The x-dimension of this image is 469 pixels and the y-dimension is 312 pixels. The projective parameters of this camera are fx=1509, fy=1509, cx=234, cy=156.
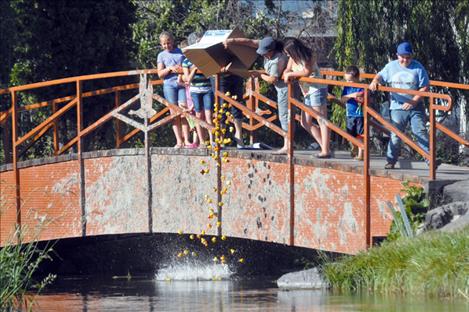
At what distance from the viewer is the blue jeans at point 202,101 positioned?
59.8 feet

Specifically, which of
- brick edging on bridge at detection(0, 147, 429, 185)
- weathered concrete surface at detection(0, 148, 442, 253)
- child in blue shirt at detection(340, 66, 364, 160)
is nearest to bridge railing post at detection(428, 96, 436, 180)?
brick edging on bridge at detection(0, 147, 429, 185)

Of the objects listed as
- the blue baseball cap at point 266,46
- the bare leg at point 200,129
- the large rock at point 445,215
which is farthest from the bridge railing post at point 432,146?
the bare leg at point 200,129

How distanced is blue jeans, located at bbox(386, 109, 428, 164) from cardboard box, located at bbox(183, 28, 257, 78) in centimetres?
231

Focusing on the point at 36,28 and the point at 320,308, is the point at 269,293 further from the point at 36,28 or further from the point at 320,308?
the point at 36,28

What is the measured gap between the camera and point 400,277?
14086 mm

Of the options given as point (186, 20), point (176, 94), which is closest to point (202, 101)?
point (176, 94)

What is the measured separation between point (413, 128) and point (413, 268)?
111 inches

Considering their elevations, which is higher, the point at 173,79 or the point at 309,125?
the point at 173,79

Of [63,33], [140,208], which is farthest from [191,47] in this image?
[63,33]

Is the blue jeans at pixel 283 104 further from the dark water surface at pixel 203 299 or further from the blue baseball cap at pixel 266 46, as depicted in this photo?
the dark water surface at pixel 203 299

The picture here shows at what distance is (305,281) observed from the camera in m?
15.6

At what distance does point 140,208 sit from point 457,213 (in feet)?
17.7

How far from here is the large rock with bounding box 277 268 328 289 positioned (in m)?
15.4

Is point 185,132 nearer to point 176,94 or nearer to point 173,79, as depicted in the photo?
point 176,94
